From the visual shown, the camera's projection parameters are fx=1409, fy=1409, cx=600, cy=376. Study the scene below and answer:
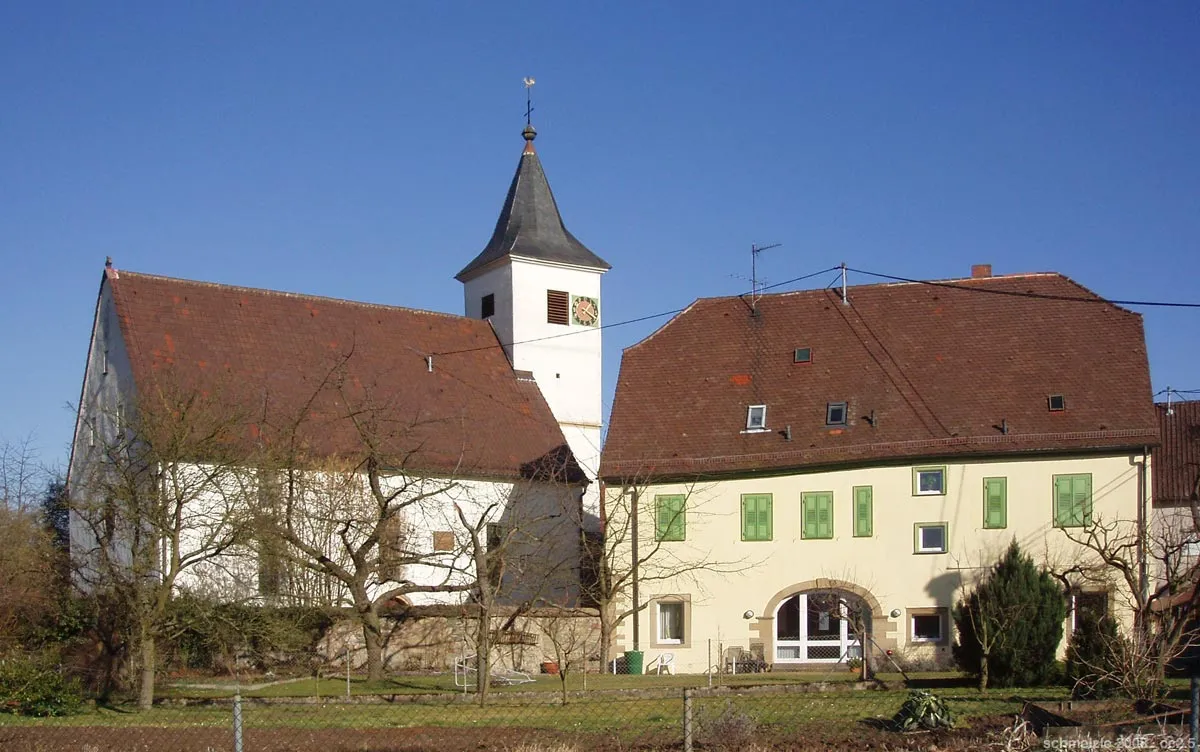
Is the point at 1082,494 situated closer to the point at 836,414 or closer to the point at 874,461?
the point at 874,461

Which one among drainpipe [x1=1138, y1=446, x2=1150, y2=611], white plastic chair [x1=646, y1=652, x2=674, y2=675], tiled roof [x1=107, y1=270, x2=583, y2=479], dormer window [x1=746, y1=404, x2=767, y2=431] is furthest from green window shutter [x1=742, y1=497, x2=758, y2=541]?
drainpipe [x1=1138, y1=446, x2=1150, y2=611]

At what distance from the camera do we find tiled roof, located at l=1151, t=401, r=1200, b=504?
1688 inches

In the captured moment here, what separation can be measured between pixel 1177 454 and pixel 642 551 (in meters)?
21.3

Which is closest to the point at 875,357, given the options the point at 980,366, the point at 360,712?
the point at 980,366

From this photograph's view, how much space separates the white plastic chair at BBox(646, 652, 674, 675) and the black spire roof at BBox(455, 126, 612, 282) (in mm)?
15648

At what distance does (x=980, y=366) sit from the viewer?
3191 centimetres

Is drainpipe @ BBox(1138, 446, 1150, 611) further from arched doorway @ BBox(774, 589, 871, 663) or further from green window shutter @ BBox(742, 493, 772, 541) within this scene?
green window shutter @ BBox(742, 493, 772, 541)

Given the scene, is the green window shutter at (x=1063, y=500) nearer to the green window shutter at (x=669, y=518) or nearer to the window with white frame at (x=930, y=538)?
the window with white frame at (x=930, y=538)

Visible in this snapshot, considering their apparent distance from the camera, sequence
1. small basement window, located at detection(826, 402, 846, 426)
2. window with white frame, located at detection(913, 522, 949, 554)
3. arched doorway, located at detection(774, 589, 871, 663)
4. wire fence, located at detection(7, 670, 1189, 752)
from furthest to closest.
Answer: small basement window, located at detection(826, 402, 846, 426)
arched doorway, located at detection(774, 589, 871, 663)
window with white frame, located at detection(913, 522, 949, 554)
wire fence, located at detection(7, 670, 1189, 752)

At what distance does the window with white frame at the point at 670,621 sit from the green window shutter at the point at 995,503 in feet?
23.1

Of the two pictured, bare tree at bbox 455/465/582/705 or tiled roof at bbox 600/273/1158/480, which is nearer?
tiled roof at bbox 600/273/1158/480

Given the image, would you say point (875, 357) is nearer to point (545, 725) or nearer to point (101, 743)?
point (545, 725)

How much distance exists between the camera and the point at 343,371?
37219mm

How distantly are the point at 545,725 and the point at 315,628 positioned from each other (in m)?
15.3
